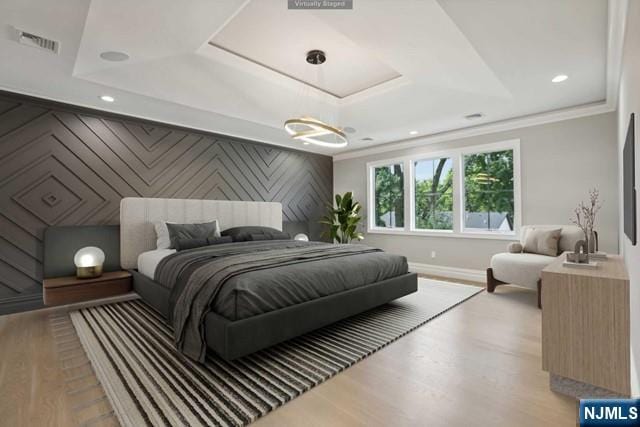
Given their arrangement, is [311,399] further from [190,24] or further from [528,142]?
[528,142]

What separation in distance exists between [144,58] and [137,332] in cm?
252

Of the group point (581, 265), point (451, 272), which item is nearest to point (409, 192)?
point (451, 272)

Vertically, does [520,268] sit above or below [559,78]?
below

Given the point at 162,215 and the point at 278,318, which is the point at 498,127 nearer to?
the point at 278,318

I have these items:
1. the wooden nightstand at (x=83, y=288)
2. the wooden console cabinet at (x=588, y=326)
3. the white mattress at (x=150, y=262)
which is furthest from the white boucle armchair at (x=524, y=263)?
the wooden nightstand at (x=83, y=288)

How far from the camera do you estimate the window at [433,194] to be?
5.36 metres

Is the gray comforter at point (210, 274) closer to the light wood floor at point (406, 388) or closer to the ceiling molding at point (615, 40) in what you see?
the light wood floor at point (406, 388)

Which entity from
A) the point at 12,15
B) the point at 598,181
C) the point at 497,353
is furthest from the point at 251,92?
the point at 598,181

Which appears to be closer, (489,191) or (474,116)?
(474,116)

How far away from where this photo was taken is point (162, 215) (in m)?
4.34

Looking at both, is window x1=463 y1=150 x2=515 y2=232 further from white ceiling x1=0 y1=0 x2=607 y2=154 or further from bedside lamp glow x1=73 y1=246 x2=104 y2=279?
bedside lamp glow x1=73 y1=246 x2=104 y2=279

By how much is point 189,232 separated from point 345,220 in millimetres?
3225

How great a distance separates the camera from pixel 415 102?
3.99 m

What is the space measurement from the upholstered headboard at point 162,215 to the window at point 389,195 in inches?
97.0
